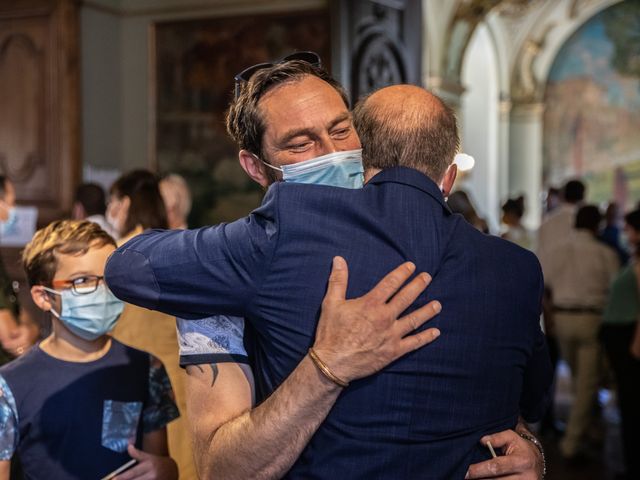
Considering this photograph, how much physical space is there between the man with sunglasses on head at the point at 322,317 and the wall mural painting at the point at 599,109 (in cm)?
1577

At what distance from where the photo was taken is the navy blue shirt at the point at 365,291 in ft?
5.67

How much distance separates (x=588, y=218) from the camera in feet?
24.3

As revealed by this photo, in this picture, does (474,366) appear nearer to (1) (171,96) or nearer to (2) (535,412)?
(2) (535,412)

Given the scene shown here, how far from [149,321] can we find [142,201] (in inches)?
27.8

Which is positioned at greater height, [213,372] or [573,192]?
[573,192]

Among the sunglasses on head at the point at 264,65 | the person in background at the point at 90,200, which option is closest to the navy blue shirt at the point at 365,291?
the sunglasses on head at the point at 264,65

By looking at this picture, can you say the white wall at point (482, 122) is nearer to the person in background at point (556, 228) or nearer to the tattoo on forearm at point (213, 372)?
the person in background at point (556, 228)

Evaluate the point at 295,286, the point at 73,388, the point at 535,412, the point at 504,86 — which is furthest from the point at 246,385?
the point at 504,86

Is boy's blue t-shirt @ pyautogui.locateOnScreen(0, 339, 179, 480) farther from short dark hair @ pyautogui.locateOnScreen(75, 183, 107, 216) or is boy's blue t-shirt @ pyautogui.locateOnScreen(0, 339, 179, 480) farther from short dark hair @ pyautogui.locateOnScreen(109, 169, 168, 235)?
short dark hair @ pyautogui.locateOnScreen(75, 183, 107, 216)

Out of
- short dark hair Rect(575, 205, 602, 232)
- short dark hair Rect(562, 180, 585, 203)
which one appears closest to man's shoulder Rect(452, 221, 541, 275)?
short dark hair Rect(575, 205, 602, 232)

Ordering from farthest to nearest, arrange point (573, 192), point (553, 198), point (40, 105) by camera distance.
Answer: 1. point (553, 198)
2. point (573, 192)
3. point (40, 105)

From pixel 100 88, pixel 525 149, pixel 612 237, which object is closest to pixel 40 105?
pixel 100 88

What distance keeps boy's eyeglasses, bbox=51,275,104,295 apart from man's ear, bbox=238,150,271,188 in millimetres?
788

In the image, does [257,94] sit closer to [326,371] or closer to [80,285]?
[326,371]
